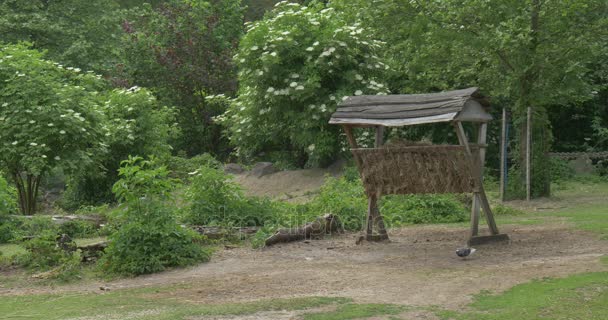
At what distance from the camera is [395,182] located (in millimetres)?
12156

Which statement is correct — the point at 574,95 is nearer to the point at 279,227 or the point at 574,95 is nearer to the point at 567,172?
the point at 567,172

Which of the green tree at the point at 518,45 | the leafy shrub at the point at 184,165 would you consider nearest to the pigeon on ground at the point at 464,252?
the green tree at the point at 518,45

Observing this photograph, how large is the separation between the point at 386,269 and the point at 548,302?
2.76 meters

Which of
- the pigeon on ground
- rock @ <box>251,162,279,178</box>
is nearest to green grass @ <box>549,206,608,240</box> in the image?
the pigeon on ground

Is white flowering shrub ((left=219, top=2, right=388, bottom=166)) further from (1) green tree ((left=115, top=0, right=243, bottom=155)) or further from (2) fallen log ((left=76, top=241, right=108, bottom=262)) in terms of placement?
(2) fallen log ((left=76, top=241, right=108, bottom=262))

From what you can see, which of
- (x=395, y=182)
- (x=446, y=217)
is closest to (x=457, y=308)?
(x=395, y=182)

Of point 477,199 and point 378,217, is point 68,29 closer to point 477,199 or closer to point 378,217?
point 378,217

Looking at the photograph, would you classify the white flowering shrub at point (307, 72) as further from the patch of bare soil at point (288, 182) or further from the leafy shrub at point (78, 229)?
the leafy shrub at point (78, 229)

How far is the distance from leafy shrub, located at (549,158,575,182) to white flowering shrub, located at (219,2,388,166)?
4.76m

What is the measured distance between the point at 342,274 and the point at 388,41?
44.5 feet

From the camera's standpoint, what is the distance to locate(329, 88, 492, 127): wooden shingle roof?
37.1 feet

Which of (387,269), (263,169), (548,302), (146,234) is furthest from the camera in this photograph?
(263,169)

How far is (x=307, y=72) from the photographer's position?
21469mm

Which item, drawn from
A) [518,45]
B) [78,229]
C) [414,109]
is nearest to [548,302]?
[414,109]
